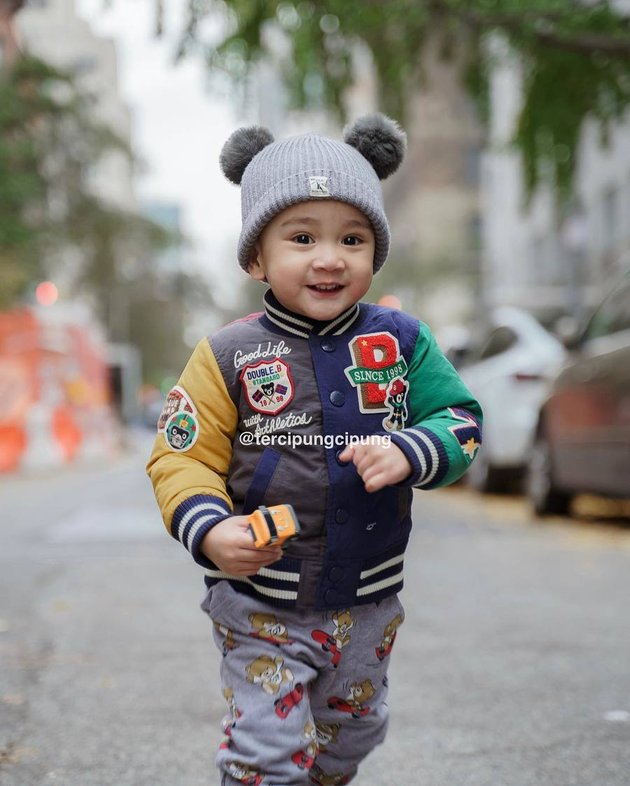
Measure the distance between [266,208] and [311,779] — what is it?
1.21 meters

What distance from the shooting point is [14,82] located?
2242 cm

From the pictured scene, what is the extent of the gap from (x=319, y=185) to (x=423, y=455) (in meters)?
0.56

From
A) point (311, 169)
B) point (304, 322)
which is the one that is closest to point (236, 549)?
point (304, 322)

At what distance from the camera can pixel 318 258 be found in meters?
2.42

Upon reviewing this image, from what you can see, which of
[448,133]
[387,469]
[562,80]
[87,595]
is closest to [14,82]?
[562,80]

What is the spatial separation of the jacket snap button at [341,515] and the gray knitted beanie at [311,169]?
0.54 metres

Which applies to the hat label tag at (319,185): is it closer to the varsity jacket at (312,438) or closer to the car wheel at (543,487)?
the varsity jacket at (312,438)

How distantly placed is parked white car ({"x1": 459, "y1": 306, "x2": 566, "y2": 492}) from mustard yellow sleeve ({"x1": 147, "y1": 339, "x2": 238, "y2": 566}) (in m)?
8.87

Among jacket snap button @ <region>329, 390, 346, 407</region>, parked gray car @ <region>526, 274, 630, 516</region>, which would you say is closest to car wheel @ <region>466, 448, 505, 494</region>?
parked gray car @ <region>526, 274, 630, 516</region>

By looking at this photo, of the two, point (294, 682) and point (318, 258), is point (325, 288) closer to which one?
point (318, 258)

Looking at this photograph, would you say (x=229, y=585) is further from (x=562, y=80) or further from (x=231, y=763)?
(x=562, y=80)

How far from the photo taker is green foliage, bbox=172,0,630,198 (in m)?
7.88

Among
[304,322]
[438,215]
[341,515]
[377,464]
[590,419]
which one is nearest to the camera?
[377,464]

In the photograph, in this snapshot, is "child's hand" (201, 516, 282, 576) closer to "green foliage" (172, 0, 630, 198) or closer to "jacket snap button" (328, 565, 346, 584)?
"jacket snap button" (328, 565, 346, 584)
